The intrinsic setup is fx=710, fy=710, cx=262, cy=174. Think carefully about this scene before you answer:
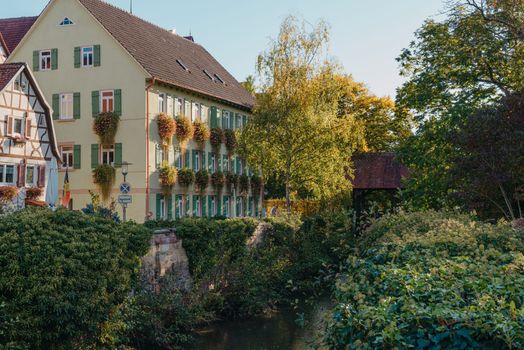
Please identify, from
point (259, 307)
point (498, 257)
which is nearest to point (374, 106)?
point (259, 307)

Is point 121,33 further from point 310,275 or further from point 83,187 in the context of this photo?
point 310,275

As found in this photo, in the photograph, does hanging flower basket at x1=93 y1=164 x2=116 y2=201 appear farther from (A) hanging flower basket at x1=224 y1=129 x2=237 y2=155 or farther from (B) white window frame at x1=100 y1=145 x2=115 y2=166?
(A) hanging flower basket at x1=224 y1=129 x2=237 y2=155

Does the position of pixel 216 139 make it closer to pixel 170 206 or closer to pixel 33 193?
pixel 170 206

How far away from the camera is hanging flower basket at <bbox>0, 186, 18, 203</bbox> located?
28166 mm

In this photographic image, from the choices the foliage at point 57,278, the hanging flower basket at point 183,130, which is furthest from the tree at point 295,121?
the foliage at point 57,278

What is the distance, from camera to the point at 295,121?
111ft

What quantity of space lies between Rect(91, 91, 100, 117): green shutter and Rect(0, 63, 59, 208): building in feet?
9.83

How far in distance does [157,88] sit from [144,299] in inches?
741

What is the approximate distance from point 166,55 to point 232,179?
26.3 feet

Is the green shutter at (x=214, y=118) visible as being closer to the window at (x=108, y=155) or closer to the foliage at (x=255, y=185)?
the foliage at (x=255, y=185)

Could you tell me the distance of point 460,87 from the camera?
2453 cm

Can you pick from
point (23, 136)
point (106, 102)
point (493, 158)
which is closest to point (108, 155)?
point (106, 102)

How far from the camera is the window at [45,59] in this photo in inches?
1368

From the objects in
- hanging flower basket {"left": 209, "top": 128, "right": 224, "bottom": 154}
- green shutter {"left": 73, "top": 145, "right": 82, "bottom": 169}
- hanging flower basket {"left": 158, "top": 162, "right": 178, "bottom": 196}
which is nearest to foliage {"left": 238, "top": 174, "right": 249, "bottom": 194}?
hanging flower basket {"left": 209, "top": 128, "right": 224, "bottom": 154}
